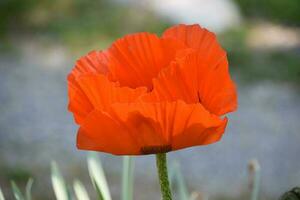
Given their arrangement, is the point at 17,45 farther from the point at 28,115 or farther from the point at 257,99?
the point at 257,99

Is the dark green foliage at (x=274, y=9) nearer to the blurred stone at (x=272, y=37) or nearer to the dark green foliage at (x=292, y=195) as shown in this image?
the blurred stone at (x=272, y=37)

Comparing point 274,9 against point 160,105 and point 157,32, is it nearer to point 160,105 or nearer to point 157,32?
point 157,32

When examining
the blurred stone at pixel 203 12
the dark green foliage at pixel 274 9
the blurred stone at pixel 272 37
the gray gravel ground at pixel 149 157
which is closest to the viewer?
the gray gravel ground at pixel 149 157

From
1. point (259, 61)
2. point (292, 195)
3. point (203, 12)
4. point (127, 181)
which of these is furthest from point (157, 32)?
point (292, 195)

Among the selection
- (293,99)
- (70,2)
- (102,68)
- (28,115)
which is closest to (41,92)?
(28,115)

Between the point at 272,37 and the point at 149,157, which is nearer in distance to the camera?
the point at 149,157

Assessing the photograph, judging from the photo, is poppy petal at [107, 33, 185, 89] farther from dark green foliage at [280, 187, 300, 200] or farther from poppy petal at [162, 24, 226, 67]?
dark green foliage at [280, 187, 300, 200]

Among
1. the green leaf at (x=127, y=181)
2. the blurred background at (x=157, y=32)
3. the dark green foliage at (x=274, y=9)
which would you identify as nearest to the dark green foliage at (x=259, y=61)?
the blurred background at (x=157, y=32)
